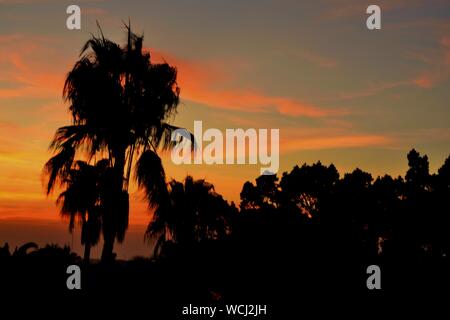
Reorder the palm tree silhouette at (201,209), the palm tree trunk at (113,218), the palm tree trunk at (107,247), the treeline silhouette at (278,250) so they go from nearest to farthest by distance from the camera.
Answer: the palm tree trunk at (113,218) → the palm tree trunk at (107,247) → the treeline silhouette at (278,250) → the palm tree silhouette at (201,209)

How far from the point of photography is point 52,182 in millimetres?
13555

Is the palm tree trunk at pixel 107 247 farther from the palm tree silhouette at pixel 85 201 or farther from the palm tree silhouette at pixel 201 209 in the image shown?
the palm tree silhouette at pixel 201 209

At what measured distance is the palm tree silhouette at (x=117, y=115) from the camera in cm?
1409

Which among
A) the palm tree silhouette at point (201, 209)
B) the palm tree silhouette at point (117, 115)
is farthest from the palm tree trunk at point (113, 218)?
the palm tree silhouette at point (201, 209)

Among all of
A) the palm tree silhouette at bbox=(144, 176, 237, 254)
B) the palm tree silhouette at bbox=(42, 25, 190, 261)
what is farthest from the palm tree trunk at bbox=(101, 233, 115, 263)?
the palm tree silhouette at bbox=(144, 176, 237, 254)

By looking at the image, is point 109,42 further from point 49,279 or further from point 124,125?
point 49,279

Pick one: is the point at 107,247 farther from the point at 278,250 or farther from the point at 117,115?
the point at 278,250

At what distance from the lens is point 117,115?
47.0 feet

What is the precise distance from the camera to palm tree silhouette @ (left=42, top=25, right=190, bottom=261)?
555 inches

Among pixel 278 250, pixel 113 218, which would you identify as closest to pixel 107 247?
pixel 113 218

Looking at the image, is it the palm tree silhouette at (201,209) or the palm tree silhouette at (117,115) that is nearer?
the palm tree silhouette at (117,115)

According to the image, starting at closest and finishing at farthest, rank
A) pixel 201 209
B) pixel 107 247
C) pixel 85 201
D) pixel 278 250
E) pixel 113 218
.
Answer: pixel 113 218, pixel 107 247, pixel 85 201, pixel 278 250, pixel 201 209
